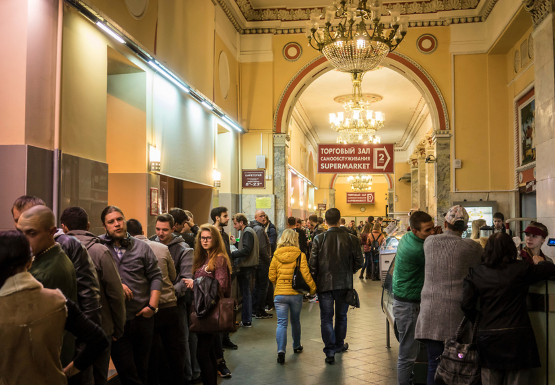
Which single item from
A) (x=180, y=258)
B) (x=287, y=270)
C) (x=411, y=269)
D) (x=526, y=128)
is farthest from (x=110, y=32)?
(x=526, y=128)

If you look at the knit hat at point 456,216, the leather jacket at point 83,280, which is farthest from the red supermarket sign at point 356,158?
the leather jacket at point 83,280

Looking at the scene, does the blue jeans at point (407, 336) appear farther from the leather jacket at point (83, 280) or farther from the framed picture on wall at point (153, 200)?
the framed picture on wall at point (153, 200)

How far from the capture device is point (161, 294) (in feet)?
13.0

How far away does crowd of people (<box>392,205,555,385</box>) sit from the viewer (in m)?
3.04

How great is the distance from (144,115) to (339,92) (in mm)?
10796

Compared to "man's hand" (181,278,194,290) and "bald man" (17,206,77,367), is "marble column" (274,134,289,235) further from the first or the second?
"bald man" (17,206,77,367)

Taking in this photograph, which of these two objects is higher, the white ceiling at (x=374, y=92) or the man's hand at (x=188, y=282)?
the white ceiling at (x=374, y=92)

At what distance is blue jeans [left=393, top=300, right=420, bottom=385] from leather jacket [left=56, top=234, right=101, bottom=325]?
241cm

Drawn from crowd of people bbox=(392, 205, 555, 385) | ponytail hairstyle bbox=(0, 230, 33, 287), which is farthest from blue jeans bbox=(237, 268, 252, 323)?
ponytail hairstyle bbox=(0, 230, 33, 287)

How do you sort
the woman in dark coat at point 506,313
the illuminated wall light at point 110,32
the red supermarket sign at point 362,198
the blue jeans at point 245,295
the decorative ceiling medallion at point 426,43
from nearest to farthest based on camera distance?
the woman in dark coat at point 506,313 < the illuminated wall light at point 110,32 < the blue jeans at point 245,295 < the decorative ceiling medallion at point 426,43 < the red supermarket sign at point 362,198

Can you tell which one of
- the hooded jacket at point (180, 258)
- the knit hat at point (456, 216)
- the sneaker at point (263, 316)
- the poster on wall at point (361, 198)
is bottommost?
the sneaker at point (263, 316)

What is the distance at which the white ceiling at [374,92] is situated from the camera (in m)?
14.6

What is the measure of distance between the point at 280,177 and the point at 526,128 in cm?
513

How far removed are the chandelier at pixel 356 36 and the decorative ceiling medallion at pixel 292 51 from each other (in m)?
4.41
